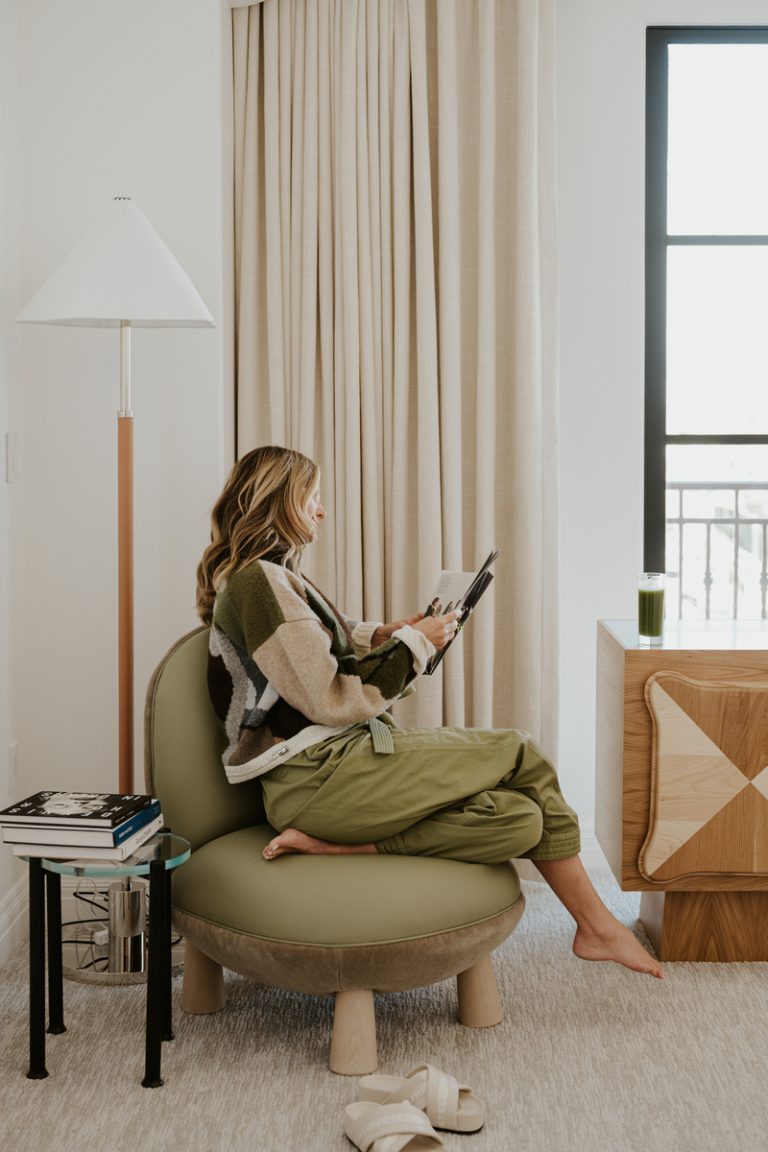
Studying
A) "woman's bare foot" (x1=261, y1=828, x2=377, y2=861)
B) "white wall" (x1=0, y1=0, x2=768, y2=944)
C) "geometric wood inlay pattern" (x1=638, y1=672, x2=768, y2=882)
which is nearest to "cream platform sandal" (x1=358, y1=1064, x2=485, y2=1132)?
"woman's bare foot" (x1=261, y1=828, x2=377, y2=861)

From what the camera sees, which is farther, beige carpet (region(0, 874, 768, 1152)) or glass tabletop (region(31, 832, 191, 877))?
glass tabletop (region(31, 832, 191, 877))

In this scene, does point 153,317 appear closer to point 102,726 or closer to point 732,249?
point 102,726

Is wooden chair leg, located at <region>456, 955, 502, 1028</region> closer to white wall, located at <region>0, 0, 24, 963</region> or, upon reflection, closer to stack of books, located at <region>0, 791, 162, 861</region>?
stack of books, located at <region>0, 791, 162, 861</region>

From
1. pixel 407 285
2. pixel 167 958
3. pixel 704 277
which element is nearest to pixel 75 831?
pixel 167 958

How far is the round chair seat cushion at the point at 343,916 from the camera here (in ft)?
6.54

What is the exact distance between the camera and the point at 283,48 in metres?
2.98

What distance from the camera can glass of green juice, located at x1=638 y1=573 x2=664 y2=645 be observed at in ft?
8.09

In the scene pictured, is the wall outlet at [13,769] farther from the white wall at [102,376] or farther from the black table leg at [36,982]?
the black table leg at [36,982]

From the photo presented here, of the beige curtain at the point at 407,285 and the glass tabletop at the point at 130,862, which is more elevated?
the beige curtain at the point at 407,285

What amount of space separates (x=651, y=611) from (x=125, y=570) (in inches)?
48.2

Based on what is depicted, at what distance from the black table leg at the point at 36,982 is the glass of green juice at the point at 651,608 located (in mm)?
1384

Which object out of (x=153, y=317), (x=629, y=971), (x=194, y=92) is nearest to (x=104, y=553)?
(x=153, y=317)

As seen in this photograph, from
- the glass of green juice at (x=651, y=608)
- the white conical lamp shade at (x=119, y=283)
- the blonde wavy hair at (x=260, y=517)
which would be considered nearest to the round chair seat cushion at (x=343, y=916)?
the blonde wavy hair at (x=260, y=517)

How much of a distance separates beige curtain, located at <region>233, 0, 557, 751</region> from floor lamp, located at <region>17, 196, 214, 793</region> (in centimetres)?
56
